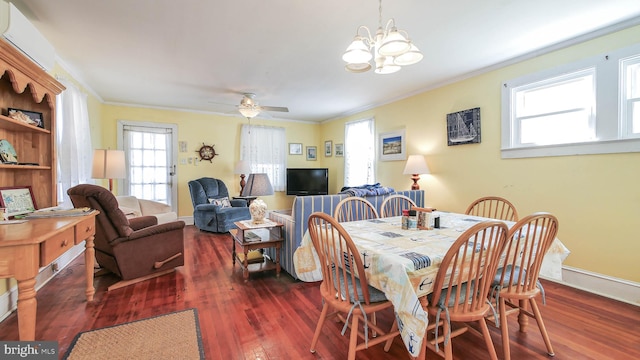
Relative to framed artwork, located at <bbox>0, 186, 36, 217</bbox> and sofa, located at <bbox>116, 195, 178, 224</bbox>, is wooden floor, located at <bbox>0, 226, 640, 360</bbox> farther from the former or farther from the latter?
sofa, located at <bbox>116, 195, 178, 224</bbox>

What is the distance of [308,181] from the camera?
252 inches

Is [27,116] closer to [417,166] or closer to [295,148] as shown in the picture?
[417,166]

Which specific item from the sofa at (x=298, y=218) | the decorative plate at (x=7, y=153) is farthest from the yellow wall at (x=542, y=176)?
the decorative plate at (x=7, y=153)

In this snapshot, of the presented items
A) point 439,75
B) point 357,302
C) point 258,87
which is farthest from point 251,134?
point 357,302

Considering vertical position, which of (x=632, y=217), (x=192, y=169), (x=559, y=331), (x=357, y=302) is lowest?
(x=559, y=331)

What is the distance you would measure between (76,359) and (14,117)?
1.79 meters

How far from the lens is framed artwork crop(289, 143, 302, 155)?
6855 mm

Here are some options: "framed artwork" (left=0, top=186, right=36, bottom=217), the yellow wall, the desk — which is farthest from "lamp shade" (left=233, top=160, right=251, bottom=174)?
the desk

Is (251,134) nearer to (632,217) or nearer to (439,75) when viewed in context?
(439,75)

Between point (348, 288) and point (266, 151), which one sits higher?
point (266, 151)

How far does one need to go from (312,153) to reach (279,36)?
14.7 feet

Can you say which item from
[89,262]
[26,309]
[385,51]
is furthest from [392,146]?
[26,309]

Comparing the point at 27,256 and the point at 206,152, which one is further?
the point at 206,152

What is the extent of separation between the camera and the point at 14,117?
2.05 m
